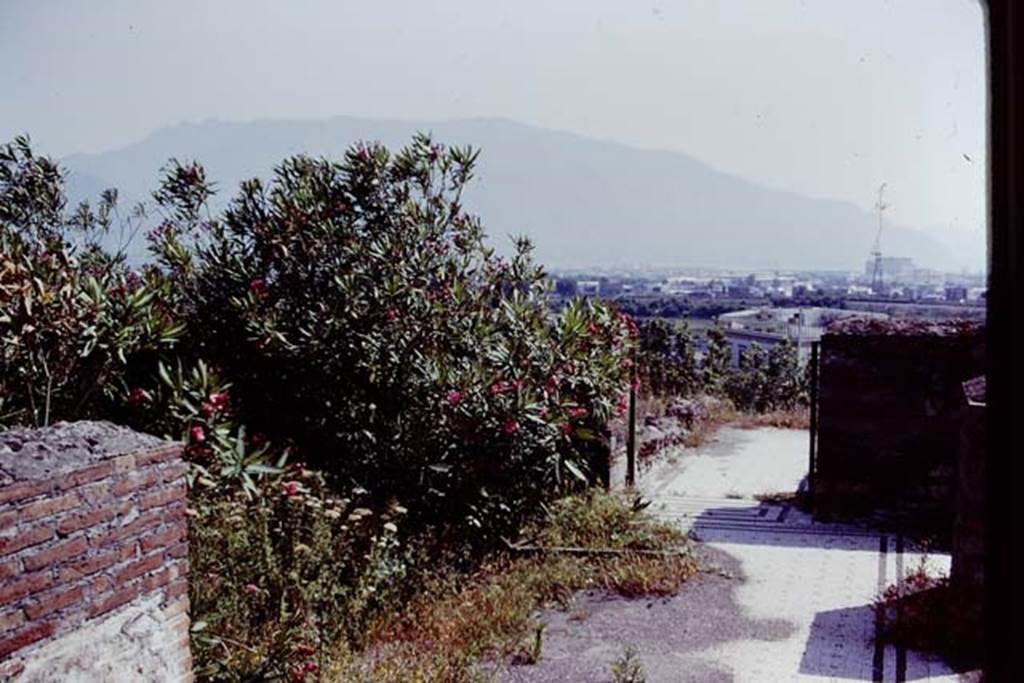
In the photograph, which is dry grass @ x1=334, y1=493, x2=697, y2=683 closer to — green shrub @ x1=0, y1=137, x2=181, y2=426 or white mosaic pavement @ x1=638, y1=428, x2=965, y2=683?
white mosaic pavement @ x1=638, y1=428, x2=965, y2=683

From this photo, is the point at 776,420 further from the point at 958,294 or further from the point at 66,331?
the point at 66,331

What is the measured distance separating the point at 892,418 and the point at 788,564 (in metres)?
1.83

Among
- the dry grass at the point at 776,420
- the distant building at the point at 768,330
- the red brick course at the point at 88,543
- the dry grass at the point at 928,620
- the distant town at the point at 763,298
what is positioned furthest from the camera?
the distant building at the point at 768,330

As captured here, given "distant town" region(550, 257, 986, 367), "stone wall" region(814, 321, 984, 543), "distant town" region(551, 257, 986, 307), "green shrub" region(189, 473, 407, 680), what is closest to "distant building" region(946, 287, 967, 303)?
"distant town" region(551, 257, 986, 307)

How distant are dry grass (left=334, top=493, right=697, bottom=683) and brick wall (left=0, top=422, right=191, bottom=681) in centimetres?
109

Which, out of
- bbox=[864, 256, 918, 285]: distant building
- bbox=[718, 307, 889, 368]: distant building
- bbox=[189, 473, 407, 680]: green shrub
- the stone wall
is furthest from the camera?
bbox=[718, 307, 889, 368]: distant building

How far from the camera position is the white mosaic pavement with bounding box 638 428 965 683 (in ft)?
12.9

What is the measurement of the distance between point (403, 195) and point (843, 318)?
3.84 metres

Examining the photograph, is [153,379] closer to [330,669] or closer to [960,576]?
[330,669]

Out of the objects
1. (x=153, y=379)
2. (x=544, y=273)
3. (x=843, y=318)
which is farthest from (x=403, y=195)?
(x=843, y=318)

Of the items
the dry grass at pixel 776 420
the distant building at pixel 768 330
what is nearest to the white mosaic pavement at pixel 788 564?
the dry grass at pixel 776 420

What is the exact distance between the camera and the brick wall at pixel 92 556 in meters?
2.24

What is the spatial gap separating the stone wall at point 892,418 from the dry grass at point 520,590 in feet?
5.96

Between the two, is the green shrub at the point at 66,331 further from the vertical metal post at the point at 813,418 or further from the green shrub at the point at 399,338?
the vertical metal post at the point at 813,418
